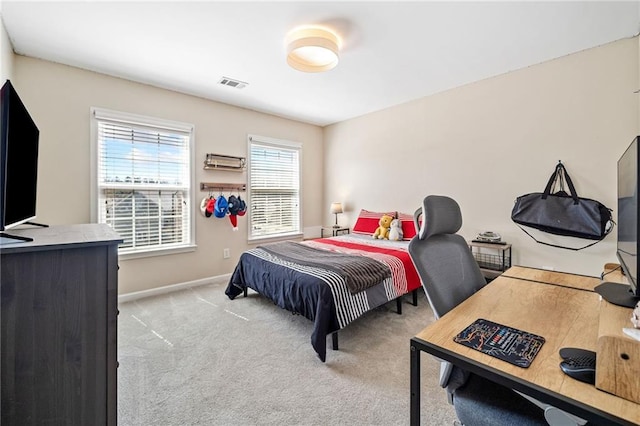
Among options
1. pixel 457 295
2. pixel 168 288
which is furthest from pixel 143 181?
pixel 457 295

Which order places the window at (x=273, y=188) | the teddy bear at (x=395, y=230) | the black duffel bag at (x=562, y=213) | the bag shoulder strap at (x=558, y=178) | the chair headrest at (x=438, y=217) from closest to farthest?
the chair headrest at (x=438, y=217) → the black duffel bag at (x=562, y=213) → the bag shoulder strap at (x=558, y=178) → the teddy bear at (x=395, y=230) → the window at (x=273, y=188)

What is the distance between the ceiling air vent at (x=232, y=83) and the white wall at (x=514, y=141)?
212 centimetres

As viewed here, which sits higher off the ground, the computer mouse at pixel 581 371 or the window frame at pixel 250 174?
the window frame at pixel 250 174

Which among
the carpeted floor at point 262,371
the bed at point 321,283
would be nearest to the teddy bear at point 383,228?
the bed at point 321,283

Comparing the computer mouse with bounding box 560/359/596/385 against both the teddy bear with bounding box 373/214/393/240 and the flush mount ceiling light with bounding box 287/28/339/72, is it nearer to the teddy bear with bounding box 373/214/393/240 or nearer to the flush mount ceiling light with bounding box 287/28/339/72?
the flush mount ceiling light with bounding box 287/28/339/72

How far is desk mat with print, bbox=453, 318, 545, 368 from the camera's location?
0.85 metres

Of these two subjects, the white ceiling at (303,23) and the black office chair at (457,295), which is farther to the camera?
the white ceiling at (303,23)

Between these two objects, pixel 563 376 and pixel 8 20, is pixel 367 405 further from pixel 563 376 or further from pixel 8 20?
→ pixel 8 20

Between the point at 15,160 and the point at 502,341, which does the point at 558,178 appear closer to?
the point at 502,341

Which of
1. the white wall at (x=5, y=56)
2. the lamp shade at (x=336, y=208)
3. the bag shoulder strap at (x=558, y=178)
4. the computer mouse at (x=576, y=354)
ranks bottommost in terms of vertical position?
the computer mouse at (x=576, y=354)

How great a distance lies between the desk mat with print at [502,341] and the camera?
853 mm

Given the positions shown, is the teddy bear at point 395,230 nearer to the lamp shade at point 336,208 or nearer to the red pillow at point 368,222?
the red pillow at point 368,222

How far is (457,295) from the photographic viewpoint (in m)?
1.41

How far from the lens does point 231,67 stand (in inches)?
117
